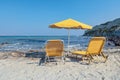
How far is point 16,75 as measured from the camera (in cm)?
657

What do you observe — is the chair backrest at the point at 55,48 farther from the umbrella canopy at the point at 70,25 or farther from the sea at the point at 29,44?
the sea at the point at 29,44

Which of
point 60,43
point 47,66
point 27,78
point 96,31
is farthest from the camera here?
point 96,31

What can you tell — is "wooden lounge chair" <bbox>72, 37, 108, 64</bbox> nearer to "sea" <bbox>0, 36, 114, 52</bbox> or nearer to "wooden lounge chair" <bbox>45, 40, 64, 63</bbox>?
"wooden lounge chair" <bbox>45, 40, 64, 63</bbox>

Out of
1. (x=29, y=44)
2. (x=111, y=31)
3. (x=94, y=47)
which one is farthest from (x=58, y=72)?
(x=111, y=31)

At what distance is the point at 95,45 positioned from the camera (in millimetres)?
8648

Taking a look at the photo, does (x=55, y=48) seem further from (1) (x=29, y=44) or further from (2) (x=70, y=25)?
(1) (x=29, y=44)

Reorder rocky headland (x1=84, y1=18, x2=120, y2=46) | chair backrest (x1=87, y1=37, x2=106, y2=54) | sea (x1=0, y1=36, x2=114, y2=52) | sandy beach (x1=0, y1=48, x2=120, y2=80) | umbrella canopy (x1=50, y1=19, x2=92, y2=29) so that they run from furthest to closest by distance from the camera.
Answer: rocky headland (x1=84, y1=18, x2=120, y2=46) → sea (x1=0, y1=36, x2=114, y2=52) → umbrella canopy (x1=50, y1=19, x2=92, y2=29) → chair backrest (x1=87, y1=37, x2=106, y2=54) → sandy beach (x1=0, y1=48, x2=120, y2=80)

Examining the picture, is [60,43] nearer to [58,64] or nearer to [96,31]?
[58,64]

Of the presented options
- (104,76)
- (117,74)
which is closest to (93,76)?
(104,76)

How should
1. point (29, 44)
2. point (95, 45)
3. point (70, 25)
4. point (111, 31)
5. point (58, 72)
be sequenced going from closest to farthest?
point (58, 72) < point (95, 45) < point (70, 25) < point (29, 44) < point (111, 31)

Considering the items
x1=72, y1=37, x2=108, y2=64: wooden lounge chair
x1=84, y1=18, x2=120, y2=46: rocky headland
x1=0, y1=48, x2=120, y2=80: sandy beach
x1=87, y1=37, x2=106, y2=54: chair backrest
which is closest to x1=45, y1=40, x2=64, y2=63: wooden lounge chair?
x1=0, y1=48, x2=120, y2=80: sandy beach

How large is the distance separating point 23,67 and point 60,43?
1821 millimetres

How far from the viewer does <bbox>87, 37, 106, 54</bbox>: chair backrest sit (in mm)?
8539

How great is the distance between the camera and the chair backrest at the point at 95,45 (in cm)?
854
